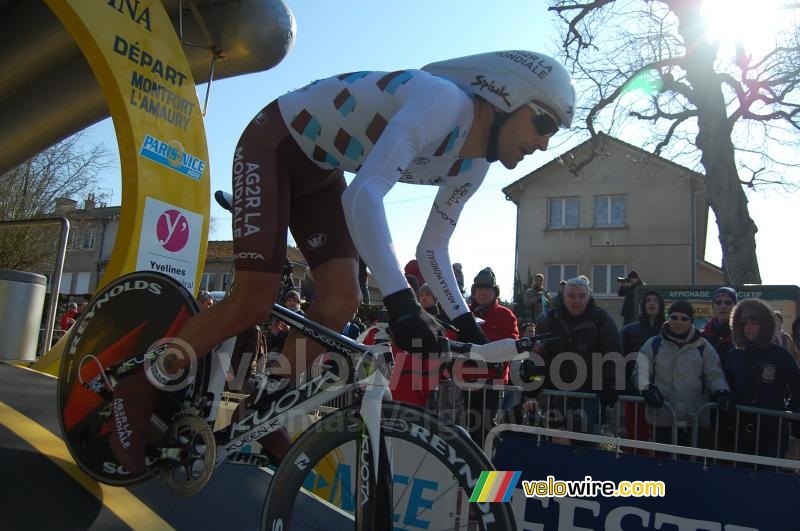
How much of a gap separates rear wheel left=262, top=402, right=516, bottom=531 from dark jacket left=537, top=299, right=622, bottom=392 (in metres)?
2.79

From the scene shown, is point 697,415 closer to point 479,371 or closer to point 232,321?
point 479,371

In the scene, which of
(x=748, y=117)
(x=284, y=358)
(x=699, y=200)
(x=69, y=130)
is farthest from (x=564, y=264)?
(x=284, y=358)

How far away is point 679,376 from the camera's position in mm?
4773

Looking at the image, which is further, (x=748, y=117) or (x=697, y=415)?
(x=748, y=117)

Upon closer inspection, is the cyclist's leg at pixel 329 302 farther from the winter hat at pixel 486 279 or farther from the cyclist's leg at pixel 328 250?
the winter hat at pixel 486 279

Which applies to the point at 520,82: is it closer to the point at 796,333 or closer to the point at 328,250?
the point at 328,250

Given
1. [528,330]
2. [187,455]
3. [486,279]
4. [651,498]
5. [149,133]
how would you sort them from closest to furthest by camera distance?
[187,455]
[651,498]
[486,279]
[149,133]
[528,330]

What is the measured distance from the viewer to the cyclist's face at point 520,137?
7.38 ft

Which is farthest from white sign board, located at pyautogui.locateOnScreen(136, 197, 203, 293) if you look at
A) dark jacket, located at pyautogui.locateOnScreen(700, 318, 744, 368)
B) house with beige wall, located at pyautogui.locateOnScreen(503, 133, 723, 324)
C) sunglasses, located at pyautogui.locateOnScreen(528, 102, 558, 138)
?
house with beige wall, located at pyautogui.locateOnScreen(503, 133, 723, 324)

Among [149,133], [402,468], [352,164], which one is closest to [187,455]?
[402,468]

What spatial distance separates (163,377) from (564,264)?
26850 mm

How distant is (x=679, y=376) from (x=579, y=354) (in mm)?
780

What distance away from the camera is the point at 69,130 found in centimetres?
798

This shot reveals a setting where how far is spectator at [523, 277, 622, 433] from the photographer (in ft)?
15.4
